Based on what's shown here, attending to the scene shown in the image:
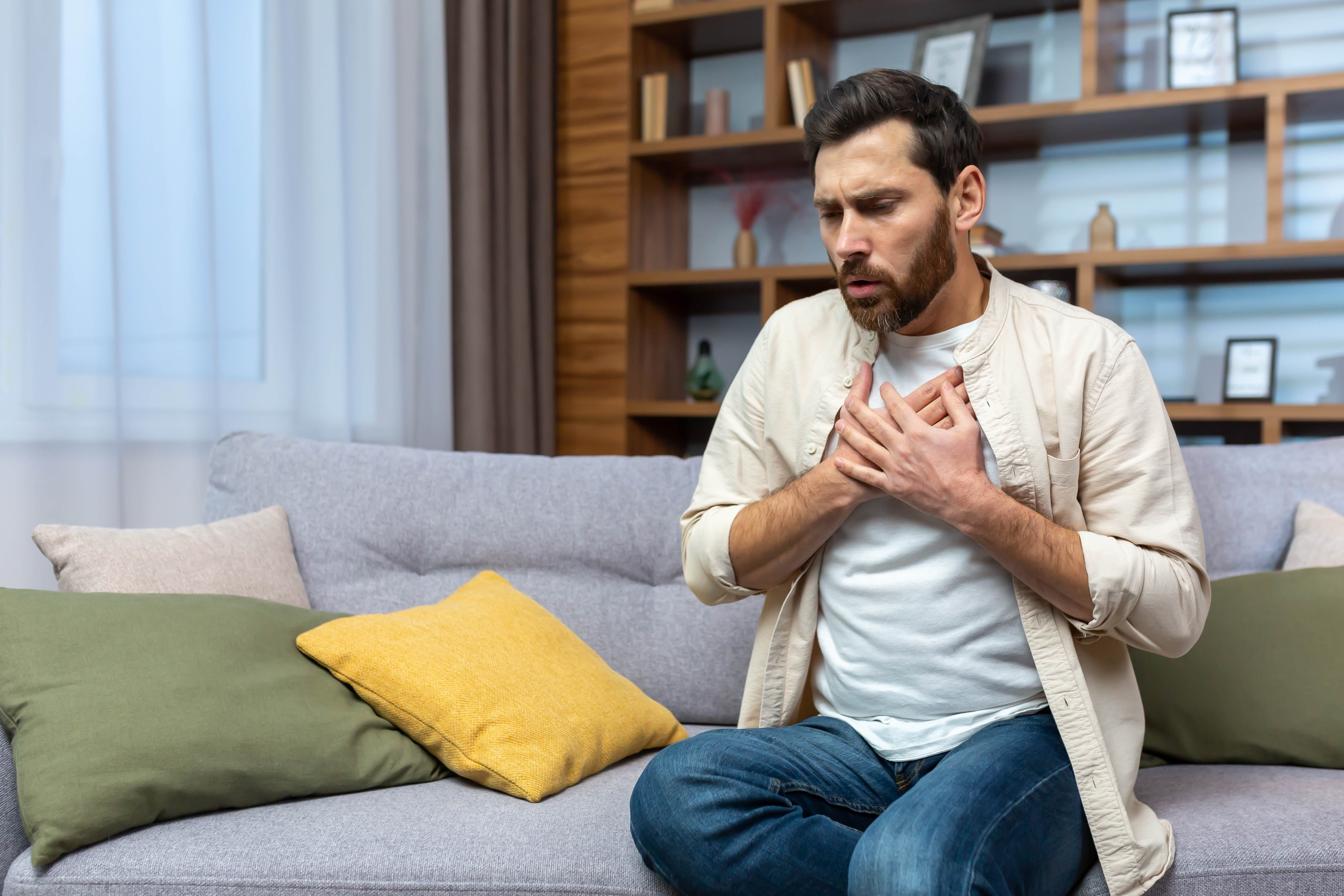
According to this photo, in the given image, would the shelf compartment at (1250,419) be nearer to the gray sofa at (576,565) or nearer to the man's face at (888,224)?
the gray sofa at (576,565)

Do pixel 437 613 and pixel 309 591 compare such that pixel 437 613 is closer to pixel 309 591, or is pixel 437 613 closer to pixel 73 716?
pixel 309 591

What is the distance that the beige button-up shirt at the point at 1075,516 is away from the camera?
1159 millimetres

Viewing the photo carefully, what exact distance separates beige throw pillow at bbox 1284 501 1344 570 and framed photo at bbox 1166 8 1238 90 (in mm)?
1418

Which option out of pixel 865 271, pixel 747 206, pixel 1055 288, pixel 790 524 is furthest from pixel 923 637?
pixel 747 206

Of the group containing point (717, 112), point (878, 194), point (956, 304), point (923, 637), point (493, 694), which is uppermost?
point (717, 112)

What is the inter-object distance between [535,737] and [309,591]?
0.56 m

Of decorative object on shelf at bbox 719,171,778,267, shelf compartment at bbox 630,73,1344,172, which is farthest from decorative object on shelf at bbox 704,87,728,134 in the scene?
decorative object on shelf at bbox 719,171,778,267

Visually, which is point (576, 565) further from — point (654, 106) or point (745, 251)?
point (654, 106)

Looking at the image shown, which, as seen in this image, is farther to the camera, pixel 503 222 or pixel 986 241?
pixel 503 222

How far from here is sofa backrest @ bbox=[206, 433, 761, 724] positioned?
170 centimetres

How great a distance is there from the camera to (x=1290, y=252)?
8.23 ft

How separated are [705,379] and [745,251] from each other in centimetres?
40

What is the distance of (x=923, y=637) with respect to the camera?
123 cm

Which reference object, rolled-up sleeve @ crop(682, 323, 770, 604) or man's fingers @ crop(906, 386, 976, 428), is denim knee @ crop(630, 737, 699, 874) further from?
man's fingers @ crop(906, 386, 976, 428)
